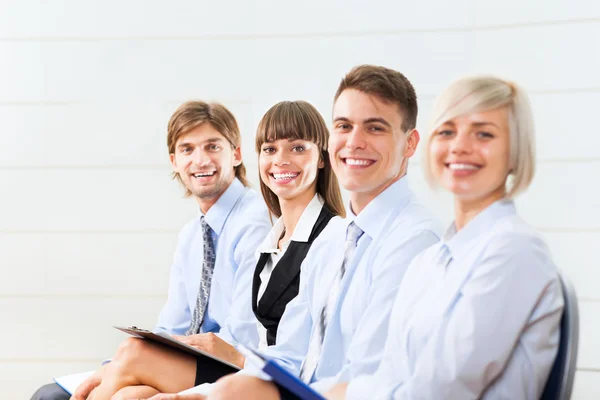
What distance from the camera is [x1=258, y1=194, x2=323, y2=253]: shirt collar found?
8.68ft

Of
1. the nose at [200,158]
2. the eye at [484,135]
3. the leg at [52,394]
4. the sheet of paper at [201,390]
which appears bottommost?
the leg at [52,394]

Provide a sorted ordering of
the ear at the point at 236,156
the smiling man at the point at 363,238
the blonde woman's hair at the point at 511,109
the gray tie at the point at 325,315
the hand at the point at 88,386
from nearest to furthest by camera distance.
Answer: the blonde woman's hair at the point at 511,109, the smiling man at the point at 363,238, the gray tie at the point at 325,315, the hand at the point at 88,386, the ear at the point at 236,156

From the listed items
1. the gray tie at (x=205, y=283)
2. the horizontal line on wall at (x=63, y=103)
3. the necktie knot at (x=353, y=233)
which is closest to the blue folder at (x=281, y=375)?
the necktie knot at (x=353, y=233)

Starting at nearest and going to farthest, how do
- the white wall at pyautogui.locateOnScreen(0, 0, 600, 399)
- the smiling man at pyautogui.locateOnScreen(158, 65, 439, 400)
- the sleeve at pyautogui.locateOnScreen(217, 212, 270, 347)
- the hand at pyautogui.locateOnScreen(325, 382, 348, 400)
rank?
the hand at pyautogui.locateOnScreen(325, 382, 348, 400) < the smiling man at pyautogui.locateOnScreen(158, 65, 439, 400) < the sleeve at pyautogui.locateOnScreen(217, 212, 270, 347) < the white wall at pyautogui.locateOnScreen(0, 0, 600, 399)

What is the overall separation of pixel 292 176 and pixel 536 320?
1.36m

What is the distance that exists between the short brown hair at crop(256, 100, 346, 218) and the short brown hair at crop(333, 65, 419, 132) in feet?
1.66

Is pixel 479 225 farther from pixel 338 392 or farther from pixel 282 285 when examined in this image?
pixel 282 285

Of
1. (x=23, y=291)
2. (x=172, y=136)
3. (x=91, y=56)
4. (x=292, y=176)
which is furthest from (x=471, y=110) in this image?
(x=23, y=291)

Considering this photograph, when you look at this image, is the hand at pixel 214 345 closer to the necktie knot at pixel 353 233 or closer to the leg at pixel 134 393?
the leg at pixel 134 393

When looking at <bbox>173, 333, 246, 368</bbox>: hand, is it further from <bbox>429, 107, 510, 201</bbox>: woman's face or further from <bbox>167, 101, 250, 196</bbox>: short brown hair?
<bbox>429, 107, 510, 201</bbox>: woman's face

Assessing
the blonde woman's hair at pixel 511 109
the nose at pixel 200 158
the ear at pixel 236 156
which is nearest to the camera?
the blonde woman's hair at pixel 511 109

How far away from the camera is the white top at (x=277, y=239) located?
266cm

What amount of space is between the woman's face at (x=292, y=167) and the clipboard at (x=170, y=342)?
26.2 inches

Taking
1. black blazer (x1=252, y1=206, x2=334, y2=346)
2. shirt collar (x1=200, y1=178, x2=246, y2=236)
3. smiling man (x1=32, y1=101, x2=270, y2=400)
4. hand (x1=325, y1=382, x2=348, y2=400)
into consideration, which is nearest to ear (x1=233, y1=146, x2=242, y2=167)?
A: smiling man (x1=32, y1=101, x2=270, y2=400)
